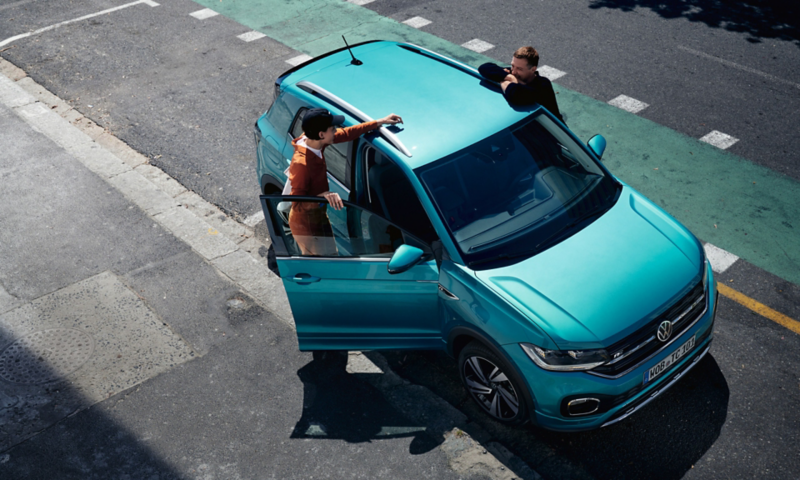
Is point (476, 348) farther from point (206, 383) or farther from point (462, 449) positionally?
point (206, 383)

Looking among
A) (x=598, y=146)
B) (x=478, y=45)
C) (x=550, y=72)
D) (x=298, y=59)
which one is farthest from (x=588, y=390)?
(x=298, y=59)

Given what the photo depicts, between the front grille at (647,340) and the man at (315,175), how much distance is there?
82.3 inches

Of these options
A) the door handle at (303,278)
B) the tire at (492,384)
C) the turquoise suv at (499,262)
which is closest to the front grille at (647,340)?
the turquoise suv at (499,262)

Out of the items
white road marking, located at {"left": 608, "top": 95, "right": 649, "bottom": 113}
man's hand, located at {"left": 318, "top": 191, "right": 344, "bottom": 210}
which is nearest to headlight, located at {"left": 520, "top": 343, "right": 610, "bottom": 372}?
man's hand, located at {"left": 318, "top": 191, "right": 344, "bottom": 210}

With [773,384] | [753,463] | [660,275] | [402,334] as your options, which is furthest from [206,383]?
[773,384]

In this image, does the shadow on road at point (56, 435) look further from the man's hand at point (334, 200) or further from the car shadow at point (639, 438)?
the car shadow at point (639, 438)

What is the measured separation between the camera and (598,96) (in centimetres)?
933

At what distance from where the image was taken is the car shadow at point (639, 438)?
4570mm

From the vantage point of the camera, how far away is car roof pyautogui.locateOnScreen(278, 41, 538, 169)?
16.1 feet

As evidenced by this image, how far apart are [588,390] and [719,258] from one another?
3024mm

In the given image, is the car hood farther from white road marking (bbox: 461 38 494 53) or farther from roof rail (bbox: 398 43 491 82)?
white road marking (bbox: 461 38 494 53)

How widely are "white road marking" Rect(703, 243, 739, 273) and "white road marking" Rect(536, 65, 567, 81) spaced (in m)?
→ 4.25

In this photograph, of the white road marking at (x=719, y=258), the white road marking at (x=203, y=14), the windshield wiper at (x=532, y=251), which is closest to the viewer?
the windshield wiper at (x=532, y=251)

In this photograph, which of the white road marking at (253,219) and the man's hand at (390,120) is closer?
the man's hand at (390,120)
